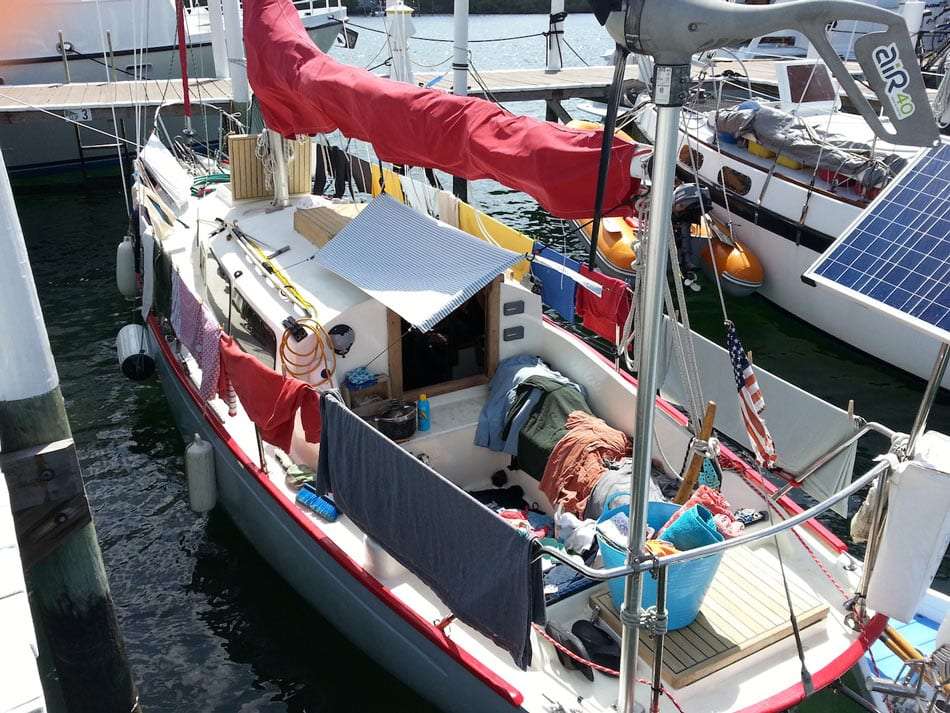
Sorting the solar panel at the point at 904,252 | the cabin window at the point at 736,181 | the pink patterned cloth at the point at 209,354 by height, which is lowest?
the pink patterned cloth at the point at 209,354

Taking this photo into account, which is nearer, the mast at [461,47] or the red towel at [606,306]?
the red towel at [606,306]

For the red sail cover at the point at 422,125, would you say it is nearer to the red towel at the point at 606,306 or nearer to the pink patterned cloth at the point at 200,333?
the pink patterned cloth at the point at 200,333

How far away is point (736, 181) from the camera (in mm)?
16031

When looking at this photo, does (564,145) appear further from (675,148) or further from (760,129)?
(760,129)

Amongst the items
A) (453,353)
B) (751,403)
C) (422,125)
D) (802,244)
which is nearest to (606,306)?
(453,353)

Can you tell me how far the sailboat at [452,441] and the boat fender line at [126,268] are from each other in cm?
258

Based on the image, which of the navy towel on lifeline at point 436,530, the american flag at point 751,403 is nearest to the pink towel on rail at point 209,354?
the navy towel on lifeline at point 436,530

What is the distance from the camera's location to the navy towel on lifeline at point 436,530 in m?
5.13

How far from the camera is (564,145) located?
19.0ft

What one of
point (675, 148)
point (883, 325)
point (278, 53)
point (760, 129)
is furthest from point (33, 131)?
point (675, 148)

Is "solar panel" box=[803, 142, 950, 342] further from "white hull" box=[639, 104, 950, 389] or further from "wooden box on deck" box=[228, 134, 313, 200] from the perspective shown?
"wooden box on deck" box=[228, 134, 313, 200]

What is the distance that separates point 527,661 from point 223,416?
15.6ft

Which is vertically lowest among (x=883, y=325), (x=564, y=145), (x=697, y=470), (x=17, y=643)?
(x=883, y=325)

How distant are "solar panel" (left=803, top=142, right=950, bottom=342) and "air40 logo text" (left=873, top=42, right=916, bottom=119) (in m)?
2.23
